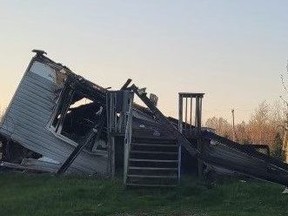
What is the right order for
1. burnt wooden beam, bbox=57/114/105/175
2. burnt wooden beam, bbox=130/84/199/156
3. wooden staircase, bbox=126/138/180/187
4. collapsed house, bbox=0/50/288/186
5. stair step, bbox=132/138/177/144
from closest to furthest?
wooden staircase, bbox=126/138/180/187
burnt wooden beam, bbox=130/84/199/156
stair step, bbox=132/138/177/144
collapsed house, bbox=0/50/288/186
burnt wooden beam, bbox=57/114/105/175

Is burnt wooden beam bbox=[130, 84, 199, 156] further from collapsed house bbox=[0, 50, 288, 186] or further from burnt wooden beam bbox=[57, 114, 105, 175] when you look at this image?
burnt wooden beam bbox=[57, 114, 105, 175]

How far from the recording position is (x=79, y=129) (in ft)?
66.3

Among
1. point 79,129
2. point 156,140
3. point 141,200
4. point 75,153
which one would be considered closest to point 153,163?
point 156,140

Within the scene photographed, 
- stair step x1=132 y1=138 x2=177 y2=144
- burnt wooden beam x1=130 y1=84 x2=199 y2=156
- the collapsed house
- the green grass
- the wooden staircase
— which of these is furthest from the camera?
the collapsed house

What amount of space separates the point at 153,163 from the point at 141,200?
2.32 meters

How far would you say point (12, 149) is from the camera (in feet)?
65.3

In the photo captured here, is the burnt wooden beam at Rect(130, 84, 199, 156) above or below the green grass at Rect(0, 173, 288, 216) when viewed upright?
above

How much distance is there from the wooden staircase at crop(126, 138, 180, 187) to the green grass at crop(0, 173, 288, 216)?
354 millimetres

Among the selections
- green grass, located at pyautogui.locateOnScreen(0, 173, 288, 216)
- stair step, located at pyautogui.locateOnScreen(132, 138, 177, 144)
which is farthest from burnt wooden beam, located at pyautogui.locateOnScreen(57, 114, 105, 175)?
stair step, located at pyautogui.locateOnScreen(132, 138, 177, 144)

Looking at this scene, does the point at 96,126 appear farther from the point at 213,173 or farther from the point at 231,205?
the point at 231,205

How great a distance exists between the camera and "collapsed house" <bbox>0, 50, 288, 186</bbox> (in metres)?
16.9

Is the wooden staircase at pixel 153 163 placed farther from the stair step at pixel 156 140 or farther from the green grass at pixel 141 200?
the green grass at pixel 141 200

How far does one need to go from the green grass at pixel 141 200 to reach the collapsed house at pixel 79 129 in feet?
8.60

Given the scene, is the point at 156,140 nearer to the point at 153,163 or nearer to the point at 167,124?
the point at 167,124
